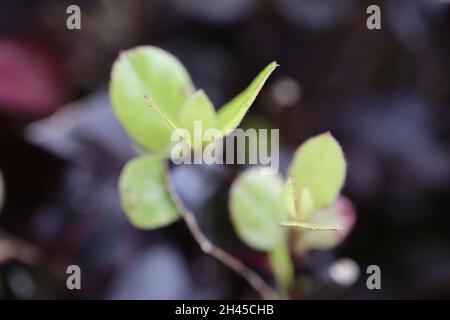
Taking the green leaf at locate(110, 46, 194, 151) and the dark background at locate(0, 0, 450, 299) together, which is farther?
the dark background at locate(0, 0, 450, 299)

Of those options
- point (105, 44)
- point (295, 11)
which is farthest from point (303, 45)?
point (105, 44)

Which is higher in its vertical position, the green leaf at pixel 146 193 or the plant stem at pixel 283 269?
the green leaf at pixel 146 193

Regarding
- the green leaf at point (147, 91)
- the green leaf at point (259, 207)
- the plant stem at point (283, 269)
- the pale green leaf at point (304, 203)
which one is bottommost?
the plant stem at point (283, 269)

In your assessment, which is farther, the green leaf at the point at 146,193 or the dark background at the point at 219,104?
the dark background at the point at 219,104
